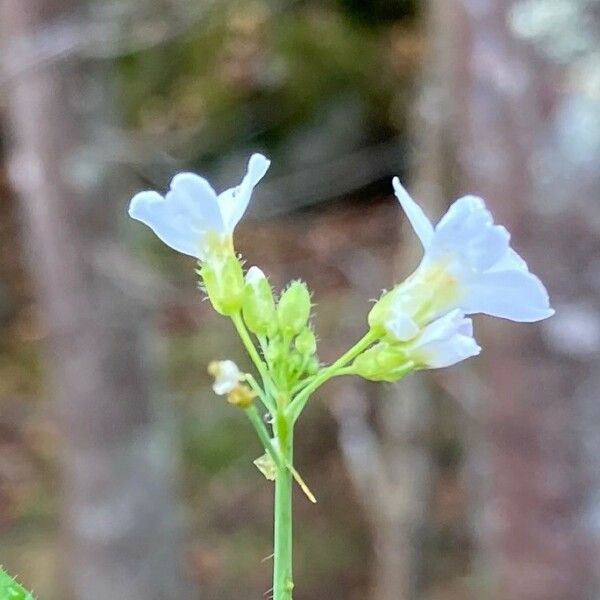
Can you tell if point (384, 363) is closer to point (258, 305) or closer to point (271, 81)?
point (258, 305)

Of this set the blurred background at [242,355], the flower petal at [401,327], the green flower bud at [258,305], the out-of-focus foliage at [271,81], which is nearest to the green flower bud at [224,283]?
the green flower bud at [258,305]

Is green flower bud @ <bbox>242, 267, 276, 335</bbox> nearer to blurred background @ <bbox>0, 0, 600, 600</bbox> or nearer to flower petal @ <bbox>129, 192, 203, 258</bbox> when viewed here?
flower petal @ <bbox>129, 192, 203, 258</bbox>

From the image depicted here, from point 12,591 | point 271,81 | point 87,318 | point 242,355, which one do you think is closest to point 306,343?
point 12,591

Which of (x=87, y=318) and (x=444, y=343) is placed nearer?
(x=444, y=343)

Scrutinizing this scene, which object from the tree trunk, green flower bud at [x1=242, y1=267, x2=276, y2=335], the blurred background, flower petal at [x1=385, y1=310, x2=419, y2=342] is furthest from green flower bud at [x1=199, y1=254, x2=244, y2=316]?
the tree trunk

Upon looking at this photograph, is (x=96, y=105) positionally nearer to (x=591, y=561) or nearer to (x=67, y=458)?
(x=67, y=458)

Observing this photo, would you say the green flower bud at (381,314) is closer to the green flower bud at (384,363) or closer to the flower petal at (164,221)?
the green flower bud at (384,363)

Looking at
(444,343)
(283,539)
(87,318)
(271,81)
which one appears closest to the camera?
(283,539)

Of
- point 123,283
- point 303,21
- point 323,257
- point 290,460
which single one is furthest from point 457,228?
point 303,21
